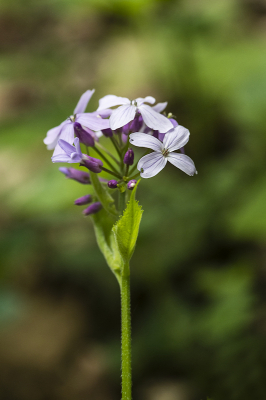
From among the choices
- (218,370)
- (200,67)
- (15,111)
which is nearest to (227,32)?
(200,67)

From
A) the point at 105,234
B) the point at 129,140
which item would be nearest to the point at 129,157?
the point at 129,140

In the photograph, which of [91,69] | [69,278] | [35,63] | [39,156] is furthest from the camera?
[91,69]

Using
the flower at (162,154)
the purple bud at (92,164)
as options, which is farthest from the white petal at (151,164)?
the purple bud at (92,164)

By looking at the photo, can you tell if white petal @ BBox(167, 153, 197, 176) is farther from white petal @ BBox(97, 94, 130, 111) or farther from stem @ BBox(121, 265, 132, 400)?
stem @ BBox(121, 265, 132, 400)

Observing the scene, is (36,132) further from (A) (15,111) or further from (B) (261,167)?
(A) (15,111)

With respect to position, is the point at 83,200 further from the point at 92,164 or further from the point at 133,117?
the point at 133,117

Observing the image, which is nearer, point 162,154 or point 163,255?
point 162,154

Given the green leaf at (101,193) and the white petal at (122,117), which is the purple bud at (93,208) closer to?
the green leaf at (101,193)
